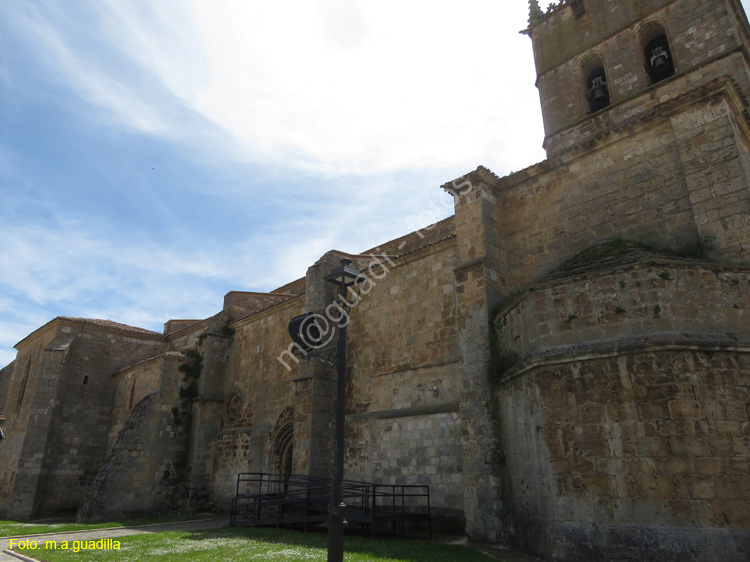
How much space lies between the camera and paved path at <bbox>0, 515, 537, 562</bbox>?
7.71 metres

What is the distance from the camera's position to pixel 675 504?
617 centimetres

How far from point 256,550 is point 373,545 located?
196cm

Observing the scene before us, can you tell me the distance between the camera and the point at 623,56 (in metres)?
14.3

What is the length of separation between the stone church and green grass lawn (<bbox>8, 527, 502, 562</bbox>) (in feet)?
4.80

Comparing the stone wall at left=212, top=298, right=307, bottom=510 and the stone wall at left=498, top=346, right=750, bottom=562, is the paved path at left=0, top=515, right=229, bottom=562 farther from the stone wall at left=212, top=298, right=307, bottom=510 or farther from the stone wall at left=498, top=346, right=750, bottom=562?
the stone wall at left=498, top=346, right=750, bottom=562

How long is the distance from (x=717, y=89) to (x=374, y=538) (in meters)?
9.96

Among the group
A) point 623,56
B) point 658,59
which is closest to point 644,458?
point 658,59

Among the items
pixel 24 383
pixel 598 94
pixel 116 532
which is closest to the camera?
pixel 116 532

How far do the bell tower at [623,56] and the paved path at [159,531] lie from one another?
8879 mm

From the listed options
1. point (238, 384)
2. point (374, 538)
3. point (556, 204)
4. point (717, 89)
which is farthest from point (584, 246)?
point (238, 384)

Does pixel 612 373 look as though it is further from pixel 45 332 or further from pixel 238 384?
pixel 45 332

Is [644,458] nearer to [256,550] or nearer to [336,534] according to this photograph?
[336,534]

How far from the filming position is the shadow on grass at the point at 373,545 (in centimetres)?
729

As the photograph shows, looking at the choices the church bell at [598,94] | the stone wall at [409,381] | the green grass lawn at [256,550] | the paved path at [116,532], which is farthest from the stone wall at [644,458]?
the church bell at [598,94]
